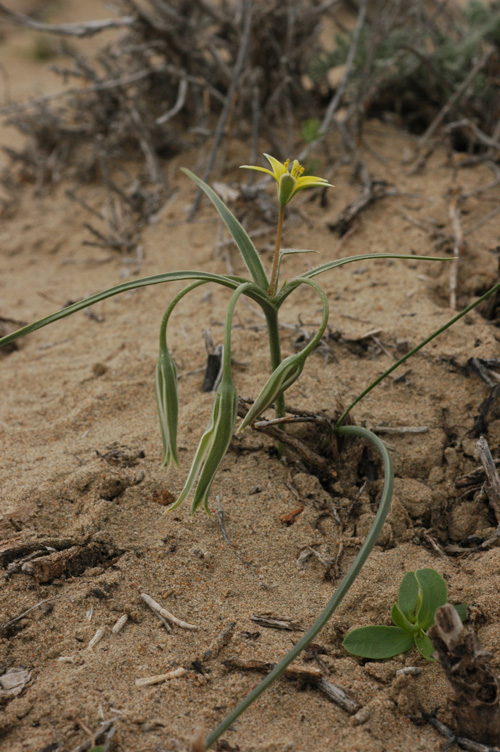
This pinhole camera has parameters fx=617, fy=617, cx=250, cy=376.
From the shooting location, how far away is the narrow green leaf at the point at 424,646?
3.83ft

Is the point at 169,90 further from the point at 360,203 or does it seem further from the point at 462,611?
the point at 462,611

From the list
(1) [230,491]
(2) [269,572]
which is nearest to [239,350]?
(1) [230,491]

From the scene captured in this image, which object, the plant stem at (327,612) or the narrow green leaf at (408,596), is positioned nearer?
the plant stem at (327,612)

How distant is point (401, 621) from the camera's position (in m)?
1.18

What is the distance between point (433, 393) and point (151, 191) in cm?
201

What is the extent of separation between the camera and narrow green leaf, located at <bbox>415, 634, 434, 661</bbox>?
1167 mm

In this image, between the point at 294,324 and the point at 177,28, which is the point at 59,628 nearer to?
the point at 294,324

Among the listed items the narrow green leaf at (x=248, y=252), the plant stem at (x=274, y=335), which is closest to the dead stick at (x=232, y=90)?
the narrow green leaf at (x=248, y=252)

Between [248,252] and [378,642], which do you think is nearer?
[378,642]

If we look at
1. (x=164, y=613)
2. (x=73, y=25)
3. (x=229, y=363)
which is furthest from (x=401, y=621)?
(x=73, y=25)

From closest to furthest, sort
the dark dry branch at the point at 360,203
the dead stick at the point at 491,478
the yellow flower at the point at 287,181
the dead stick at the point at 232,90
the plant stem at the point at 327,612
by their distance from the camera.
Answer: the plant stem at the point at 327,612 < the yellow flower at the point at 287,181 < the dead stick at the point at 491,478 < the dark dry branch at the point at 360,203 < the dead stick at the point at 232,90

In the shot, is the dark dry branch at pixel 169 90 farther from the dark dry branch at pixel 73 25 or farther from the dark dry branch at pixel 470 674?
the dark dry branch at pixel 470 674

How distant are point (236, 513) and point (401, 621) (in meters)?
0.49

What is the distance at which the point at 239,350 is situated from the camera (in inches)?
81.7
